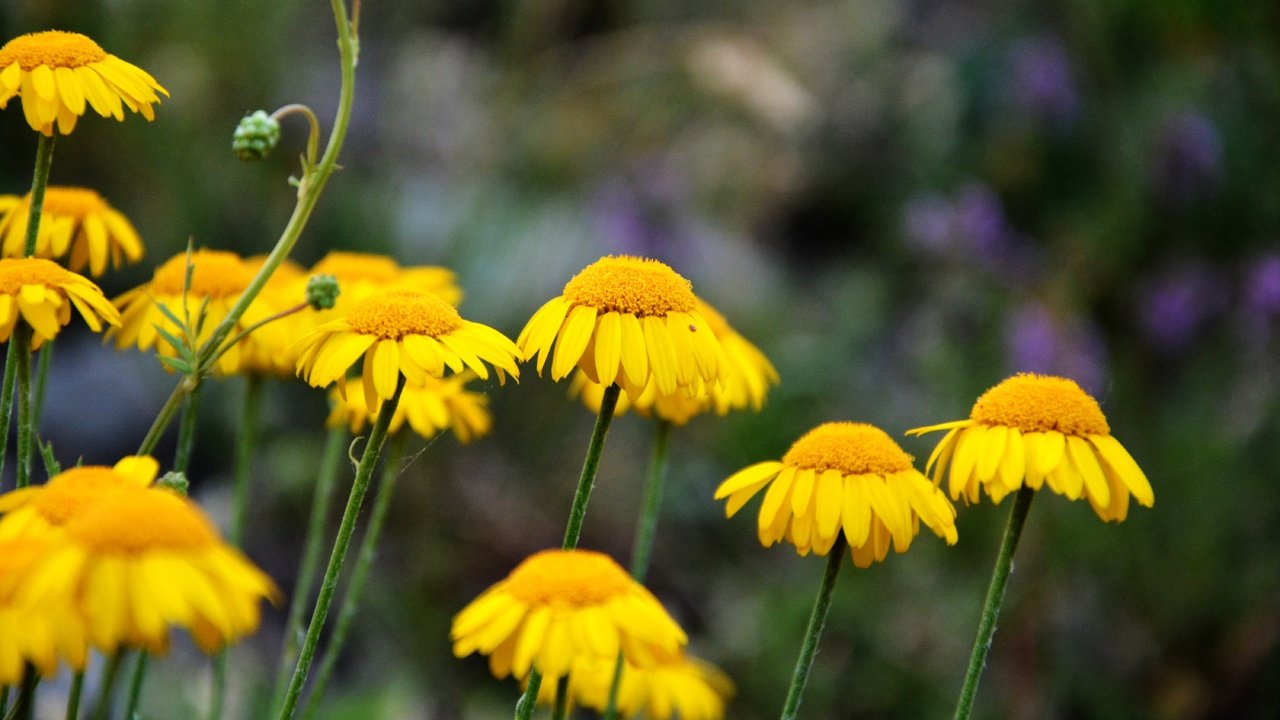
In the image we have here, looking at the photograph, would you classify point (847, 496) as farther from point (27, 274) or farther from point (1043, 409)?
point (27, 274)

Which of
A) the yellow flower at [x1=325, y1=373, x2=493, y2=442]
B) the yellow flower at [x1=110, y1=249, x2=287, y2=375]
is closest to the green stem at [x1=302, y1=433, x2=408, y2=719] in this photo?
the yellow flower at [x1=325, y1=373, x2=493, y2=442]

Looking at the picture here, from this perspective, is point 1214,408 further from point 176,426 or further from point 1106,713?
point 176,426

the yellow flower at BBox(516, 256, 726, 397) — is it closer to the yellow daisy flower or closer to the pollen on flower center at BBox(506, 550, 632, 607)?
the pollen on flower center at BBox(506, 550, 632, 607)

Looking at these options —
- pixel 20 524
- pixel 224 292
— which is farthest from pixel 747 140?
pixel 20 524

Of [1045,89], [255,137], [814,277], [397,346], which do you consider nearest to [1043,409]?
[397,346]

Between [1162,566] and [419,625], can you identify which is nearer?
[1162,566]
